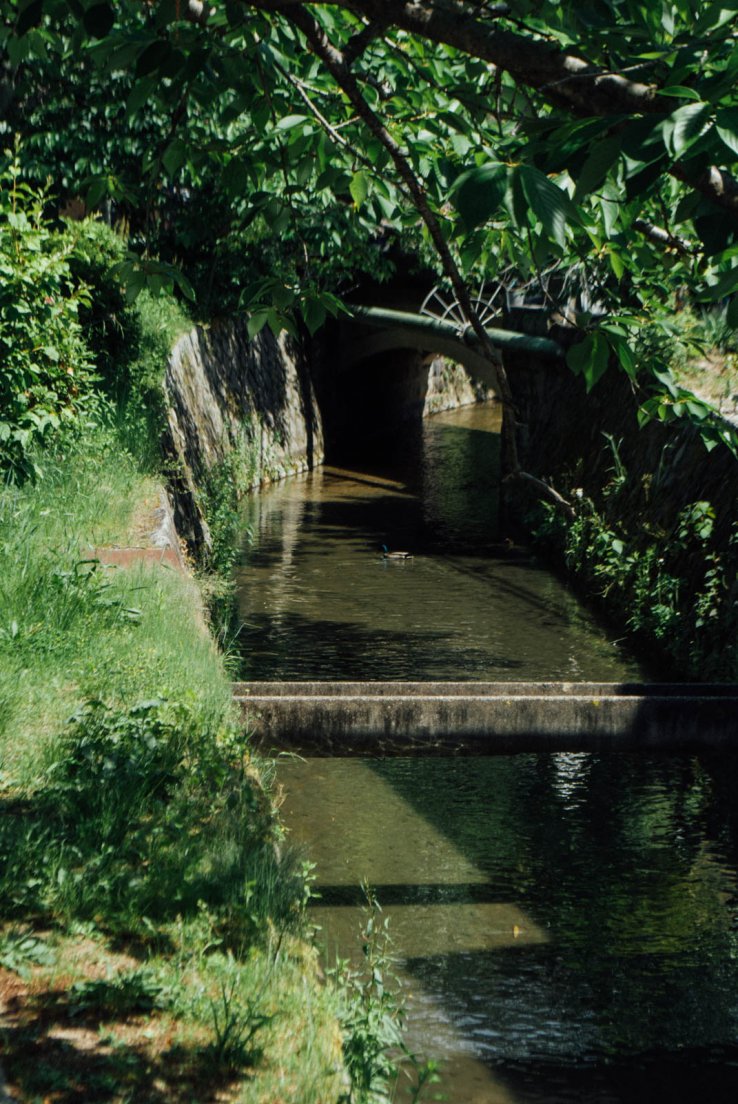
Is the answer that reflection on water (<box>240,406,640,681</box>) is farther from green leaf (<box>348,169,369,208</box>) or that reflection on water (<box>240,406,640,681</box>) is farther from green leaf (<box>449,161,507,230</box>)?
green leaf (<box>449,161,507,230</box>)

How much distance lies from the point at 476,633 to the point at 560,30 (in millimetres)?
7679

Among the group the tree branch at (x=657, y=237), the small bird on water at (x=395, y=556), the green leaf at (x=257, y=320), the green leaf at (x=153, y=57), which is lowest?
the small bird on water at (x=395, y=556)

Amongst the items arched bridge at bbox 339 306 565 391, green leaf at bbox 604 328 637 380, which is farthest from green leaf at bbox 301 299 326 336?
arched bridge at bbox 339 306 565 391

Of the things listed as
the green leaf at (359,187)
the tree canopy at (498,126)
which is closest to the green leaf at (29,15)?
the tree canopy at (498,126)

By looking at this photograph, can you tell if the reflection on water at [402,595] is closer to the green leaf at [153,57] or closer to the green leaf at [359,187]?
the green leaf at [359,187]

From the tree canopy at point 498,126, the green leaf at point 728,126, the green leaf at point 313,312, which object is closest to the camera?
the green leaf at point 728,126

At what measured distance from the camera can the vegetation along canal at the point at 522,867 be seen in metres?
5.20

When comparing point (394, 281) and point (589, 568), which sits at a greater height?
point (394, 281)

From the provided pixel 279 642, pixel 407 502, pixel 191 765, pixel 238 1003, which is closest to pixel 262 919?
pixel 238 1003

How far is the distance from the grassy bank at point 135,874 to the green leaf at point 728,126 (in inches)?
98.0

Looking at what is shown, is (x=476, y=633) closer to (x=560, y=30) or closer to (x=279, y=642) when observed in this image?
(x=279, y=642)

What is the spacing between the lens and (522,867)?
274 inches

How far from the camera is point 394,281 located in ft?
78.5

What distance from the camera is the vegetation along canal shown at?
5.20 meters
